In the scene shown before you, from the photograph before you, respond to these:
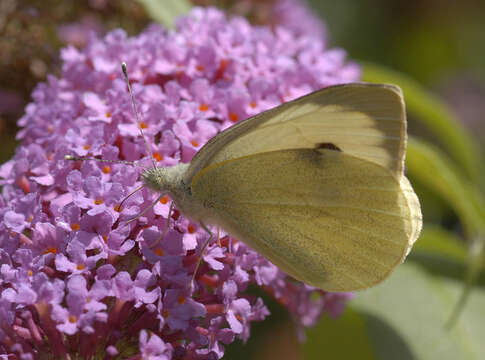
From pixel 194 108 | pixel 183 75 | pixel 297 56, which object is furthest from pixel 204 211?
pixel 297 56

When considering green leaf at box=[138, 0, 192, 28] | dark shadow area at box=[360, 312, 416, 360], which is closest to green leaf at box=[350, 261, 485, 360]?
dark shadow area at box=[360, 312, 416, 360]

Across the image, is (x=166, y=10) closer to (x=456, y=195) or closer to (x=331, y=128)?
(x=331, y=128)

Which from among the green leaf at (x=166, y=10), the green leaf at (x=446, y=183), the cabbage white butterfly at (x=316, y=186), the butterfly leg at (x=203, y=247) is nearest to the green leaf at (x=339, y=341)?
the green leaf at (x=446, y=183)

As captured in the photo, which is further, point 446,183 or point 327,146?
point 446,183

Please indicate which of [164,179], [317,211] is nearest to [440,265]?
[317,211]

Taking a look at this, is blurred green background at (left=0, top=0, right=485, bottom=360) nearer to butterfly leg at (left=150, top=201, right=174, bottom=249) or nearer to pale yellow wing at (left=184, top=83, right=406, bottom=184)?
pale yellow wing at (left=184, top=83, right=406, bottom=184)

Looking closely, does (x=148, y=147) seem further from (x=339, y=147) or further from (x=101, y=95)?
(x=339, y=147)

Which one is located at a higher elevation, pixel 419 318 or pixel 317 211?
pixel 317 211
